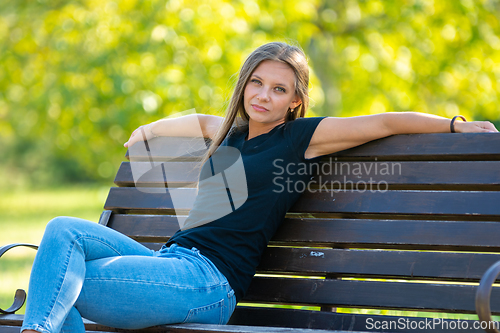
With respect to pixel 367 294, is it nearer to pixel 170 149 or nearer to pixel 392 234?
pixel 392 234

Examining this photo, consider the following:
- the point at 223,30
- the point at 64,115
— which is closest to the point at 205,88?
the point at 223,30

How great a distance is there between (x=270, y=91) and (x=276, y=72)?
4.1 inches

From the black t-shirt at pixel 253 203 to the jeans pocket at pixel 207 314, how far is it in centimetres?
13

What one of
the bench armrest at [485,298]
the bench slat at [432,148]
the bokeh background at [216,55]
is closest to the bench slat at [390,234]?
the bench slat at [432,148]

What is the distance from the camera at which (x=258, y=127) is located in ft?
9.41

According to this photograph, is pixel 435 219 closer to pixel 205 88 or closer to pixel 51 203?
pixel 205 88

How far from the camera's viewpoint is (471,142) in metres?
2.56

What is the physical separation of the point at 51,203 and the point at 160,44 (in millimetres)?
10822

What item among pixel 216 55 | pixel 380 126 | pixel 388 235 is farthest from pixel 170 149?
pixel 216 55

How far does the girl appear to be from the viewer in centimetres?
208

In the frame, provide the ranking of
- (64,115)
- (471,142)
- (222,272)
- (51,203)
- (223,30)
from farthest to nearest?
(51,203) → (64,115) → (223,30) → (471,142) → (222,272)

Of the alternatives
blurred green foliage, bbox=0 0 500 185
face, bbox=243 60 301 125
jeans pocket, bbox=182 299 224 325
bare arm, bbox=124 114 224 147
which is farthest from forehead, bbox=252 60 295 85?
blurred green foliage, bbox=0 0 500 185

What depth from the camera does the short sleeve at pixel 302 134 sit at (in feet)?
8.59

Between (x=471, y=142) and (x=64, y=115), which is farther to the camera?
(x=64, y=115)
